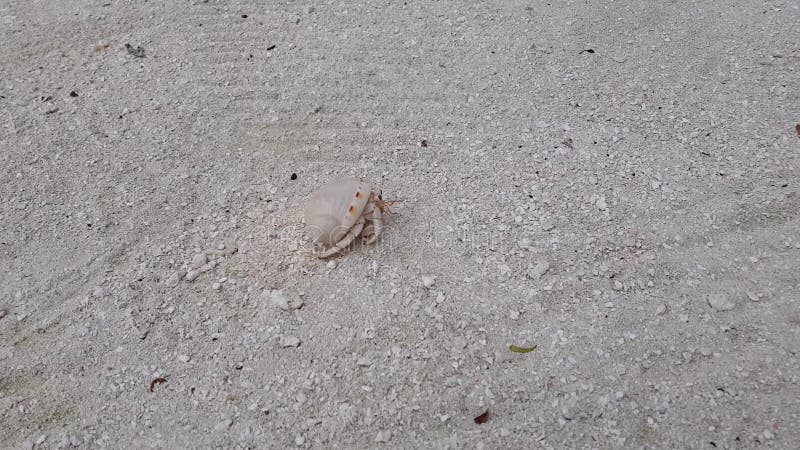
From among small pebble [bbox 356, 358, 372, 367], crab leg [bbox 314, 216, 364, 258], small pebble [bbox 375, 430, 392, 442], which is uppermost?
crab leg [bbox 314, 216, 364, 258]

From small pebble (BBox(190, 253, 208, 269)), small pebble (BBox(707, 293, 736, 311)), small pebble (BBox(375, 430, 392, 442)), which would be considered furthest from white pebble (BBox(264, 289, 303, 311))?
small pebble (BBox(707, 293, 736, 311))

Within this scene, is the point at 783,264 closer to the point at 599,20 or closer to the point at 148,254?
the point at 599,20

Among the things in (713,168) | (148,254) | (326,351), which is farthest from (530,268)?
(148,254)

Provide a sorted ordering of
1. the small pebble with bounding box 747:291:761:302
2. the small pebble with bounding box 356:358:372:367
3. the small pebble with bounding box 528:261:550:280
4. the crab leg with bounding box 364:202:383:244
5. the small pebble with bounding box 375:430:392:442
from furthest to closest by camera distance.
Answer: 1. the crab leg with bounding box 364:202:383:244
2. the small pebble with bounding box 528:261:550:280
3. the small pebble with bounding box 747:291:761:302
4. the small pebble with bounding box 356:358:372:367
5. the small pebble with bounding box 375:430:392:442

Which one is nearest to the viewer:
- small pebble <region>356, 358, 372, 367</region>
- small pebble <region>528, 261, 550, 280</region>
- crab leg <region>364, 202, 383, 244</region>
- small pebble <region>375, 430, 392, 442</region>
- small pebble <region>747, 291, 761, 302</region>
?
small pebble <region>375, 430, 392, 442</region>

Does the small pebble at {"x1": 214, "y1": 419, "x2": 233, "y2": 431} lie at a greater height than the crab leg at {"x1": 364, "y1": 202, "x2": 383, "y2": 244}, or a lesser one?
lesser

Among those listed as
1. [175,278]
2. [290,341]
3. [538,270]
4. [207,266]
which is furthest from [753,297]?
[175,278]

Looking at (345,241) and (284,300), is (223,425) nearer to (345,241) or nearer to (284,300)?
(284,300)

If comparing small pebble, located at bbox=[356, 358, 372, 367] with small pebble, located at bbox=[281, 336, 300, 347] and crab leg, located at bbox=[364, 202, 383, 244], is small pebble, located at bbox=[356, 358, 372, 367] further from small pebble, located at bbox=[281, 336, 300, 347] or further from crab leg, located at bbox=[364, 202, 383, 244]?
crab leg, located at bbox=[364, 202, 383, 244]
